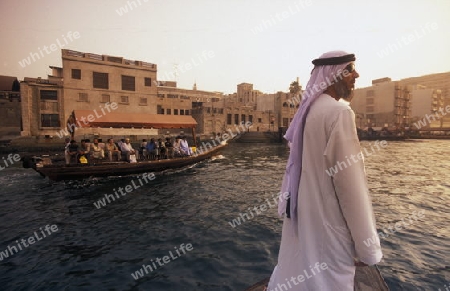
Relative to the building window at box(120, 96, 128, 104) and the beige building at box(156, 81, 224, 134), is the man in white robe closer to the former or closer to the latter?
the building window at box(120, 96, 128, 104)

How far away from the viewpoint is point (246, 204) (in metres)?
9.26

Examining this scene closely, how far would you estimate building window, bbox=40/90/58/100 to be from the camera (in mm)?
29875

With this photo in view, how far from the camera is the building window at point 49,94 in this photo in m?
29.9

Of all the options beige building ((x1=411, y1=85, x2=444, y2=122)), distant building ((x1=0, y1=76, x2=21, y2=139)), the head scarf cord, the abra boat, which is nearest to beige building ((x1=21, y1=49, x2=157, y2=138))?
distant building ((x1=0, y1=76, x2=21, y2=139))

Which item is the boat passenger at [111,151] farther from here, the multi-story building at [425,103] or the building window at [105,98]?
the multi-story building at [425,103]

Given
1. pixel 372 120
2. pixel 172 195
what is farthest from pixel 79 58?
pixel 372 120

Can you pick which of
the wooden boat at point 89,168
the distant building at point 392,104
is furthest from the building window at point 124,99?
the distant building at point 392,104

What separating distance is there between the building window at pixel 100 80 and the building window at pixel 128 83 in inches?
87.9

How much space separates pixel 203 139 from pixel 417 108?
73627 millimetres

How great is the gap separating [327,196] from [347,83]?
0.90 m

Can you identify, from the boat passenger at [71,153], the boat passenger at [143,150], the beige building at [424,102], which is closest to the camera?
the boat passenger at [71,153]

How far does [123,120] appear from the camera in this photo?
47.8 ft

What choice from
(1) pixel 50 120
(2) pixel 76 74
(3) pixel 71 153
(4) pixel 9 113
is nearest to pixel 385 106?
(2) pixel 76 74

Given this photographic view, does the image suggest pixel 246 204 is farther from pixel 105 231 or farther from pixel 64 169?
pixel 64 169
